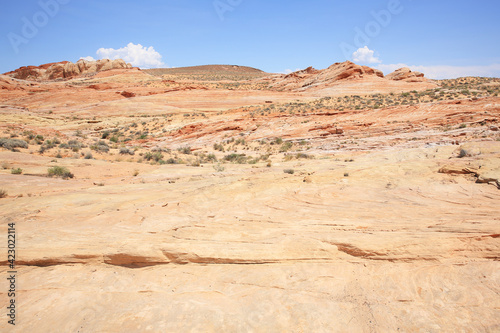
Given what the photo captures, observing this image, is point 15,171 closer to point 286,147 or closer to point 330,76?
point 286,147

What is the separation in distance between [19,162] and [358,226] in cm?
1370

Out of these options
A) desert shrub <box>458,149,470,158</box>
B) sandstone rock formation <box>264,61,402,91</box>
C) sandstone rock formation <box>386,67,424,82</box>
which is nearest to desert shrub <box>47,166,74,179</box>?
desert shrub <box>458,149,470,158</box>

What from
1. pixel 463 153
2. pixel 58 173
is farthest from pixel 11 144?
pixel 463 153

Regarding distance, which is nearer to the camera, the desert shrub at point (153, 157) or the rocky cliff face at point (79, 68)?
the desert shrub at point (153, 157)

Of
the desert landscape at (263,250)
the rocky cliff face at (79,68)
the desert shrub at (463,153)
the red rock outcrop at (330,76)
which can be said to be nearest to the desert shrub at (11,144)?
the desert landscape at (263,250)

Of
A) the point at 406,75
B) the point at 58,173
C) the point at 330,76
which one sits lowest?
the point at 58,173

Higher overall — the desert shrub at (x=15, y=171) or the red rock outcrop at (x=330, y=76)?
the red rock outcrop at (x=330, y=76)

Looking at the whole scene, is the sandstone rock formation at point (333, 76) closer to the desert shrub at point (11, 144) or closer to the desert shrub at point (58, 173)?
the desert shrub at point (11, 144)

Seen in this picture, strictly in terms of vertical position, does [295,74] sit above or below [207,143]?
above

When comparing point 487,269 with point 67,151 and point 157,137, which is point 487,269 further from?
point 157,137

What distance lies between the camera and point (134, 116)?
3966 cm

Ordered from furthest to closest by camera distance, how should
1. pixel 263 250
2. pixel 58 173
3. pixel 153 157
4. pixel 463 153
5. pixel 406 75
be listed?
1. pixel 406 75
2. pixel 153 157
3. pixel 58 173
4. pixel 463 153
5. pixel 263 250

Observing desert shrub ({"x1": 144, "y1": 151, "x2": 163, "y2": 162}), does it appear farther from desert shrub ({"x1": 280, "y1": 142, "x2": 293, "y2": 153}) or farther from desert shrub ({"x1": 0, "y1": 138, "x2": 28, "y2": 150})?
desert shrub ({"x1": 280, "y1": 142, "x2": 293, "y2": 153})

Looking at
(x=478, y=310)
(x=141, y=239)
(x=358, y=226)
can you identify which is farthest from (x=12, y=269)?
(x=478, y=310)
